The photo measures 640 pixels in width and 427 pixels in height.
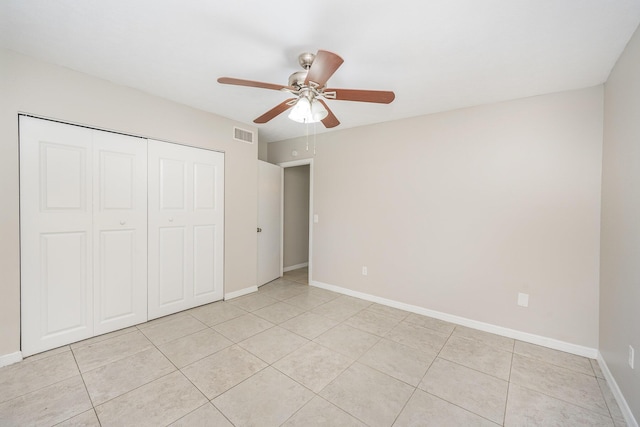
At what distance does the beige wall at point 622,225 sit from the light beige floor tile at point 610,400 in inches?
4.8

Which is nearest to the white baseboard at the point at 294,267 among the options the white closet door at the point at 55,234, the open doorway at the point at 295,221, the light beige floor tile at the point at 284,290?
the open doorway at the point at 295,221

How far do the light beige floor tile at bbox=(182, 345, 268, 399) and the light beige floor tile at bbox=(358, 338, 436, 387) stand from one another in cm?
91

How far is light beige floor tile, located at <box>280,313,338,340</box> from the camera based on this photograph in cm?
259

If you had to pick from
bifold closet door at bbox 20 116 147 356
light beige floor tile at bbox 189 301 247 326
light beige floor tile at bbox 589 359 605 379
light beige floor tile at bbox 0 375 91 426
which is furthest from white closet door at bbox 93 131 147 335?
light beige floor tile at bbox 589 359 605 379

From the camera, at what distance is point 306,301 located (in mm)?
3434

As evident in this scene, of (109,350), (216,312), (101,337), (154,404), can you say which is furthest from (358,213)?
(101,337)

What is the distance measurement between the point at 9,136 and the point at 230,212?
1.98m

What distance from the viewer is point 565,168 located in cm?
233

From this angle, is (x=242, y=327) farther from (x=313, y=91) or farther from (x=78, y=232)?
(x=313, y=91)

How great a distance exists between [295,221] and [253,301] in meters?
2.13

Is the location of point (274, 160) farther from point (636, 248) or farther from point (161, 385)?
point (636, 248)

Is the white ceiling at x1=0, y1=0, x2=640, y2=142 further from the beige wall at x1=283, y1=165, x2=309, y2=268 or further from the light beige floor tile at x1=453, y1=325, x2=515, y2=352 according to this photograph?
the beige wall at x1=283, y1=165, x2=309, y2=268

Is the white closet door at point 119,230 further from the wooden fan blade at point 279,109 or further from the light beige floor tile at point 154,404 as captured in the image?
the wooden fan blade at point 279,109

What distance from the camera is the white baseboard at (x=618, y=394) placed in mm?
1505
